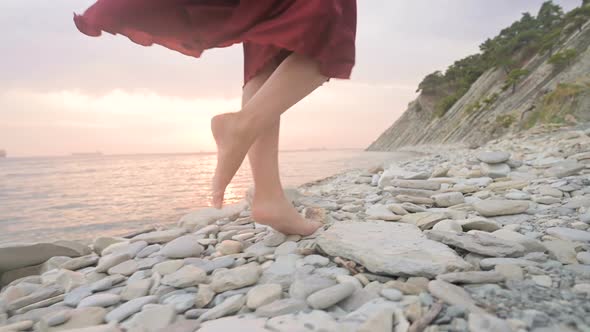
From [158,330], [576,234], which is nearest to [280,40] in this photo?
[158,330]

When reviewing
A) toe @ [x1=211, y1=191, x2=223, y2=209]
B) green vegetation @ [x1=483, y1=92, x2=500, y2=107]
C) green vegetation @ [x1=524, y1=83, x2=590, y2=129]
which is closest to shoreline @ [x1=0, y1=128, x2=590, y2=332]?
toe @ [x1=211, y1=191, x2=223, y2=209]

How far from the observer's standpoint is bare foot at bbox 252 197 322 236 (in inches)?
57.1

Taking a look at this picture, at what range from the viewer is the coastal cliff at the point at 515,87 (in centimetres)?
1203

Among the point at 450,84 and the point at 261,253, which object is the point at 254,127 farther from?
the point at 450,84

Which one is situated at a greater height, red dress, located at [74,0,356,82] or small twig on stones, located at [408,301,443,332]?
red dress, located at [74,0,356,82]

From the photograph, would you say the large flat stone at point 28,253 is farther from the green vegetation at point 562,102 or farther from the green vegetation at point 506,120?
the green vegetation at point 506,120

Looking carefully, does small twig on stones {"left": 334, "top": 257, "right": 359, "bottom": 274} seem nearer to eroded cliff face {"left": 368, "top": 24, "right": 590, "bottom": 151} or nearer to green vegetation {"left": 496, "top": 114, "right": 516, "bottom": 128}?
eroded cliff face {"left": 368, "top": 24, "right": 590, "bottom": 151}

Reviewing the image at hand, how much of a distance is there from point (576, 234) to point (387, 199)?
1093mm

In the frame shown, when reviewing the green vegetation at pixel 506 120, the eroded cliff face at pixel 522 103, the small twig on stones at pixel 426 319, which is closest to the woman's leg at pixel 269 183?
the small twig on stones at pixel 426 319

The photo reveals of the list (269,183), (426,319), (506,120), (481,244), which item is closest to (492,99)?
(506,120)

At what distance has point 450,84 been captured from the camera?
35.7 meters

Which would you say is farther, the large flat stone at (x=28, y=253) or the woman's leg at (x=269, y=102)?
the large flat stone at (x=28, y=253)

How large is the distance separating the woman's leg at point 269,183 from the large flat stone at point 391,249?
19 cm

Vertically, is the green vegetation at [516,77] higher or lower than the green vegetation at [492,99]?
higher
